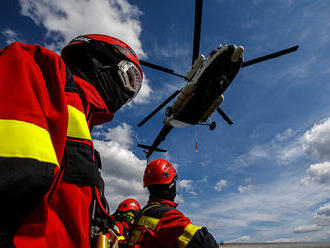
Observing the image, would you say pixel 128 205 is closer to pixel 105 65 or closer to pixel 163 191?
pixel 163 191

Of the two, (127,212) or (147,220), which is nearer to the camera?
(147,220)

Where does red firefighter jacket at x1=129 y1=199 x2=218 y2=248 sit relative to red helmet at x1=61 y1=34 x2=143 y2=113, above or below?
below

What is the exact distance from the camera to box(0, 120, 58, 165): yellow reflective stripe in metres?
0.60

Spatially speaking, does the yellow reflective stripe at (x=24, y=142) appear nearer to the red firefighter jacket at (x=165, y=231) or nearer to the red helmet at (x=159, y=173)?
the red firefighter jacket at (x=165, y=231)

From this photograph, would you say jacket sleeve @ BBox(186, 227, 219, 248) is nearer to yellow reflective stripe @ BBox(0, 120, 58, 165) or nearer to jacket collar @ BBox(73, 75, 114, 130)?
jacket collar @ BBox(73, 75, 114, 130)

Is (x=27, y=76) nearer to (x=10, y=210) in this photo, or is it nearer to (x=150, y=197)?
(x=10, y=210)

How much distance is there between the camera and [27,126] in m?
0.67

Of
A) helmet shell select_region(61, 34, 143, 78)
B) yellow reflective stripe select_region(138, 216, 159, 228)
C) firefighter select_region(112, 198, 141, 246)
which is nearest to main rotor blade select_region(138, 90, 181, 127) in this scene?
firefighter select_region(112, 198, 141, 246)

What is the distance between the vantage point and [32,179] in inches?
24.2

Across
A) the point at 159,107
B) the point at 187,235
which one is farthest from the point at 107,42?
the point at 159,107

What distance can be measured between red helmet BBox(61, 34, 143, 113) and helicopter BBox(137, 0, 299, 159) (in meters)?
7.38

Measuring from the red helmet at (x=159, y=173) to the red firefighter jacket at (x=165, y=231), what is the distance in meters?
0.71

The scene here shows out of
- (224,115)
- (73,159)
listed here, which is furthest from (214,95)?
(73,159)

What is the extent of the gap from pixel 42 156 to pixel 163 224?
2.63 m
